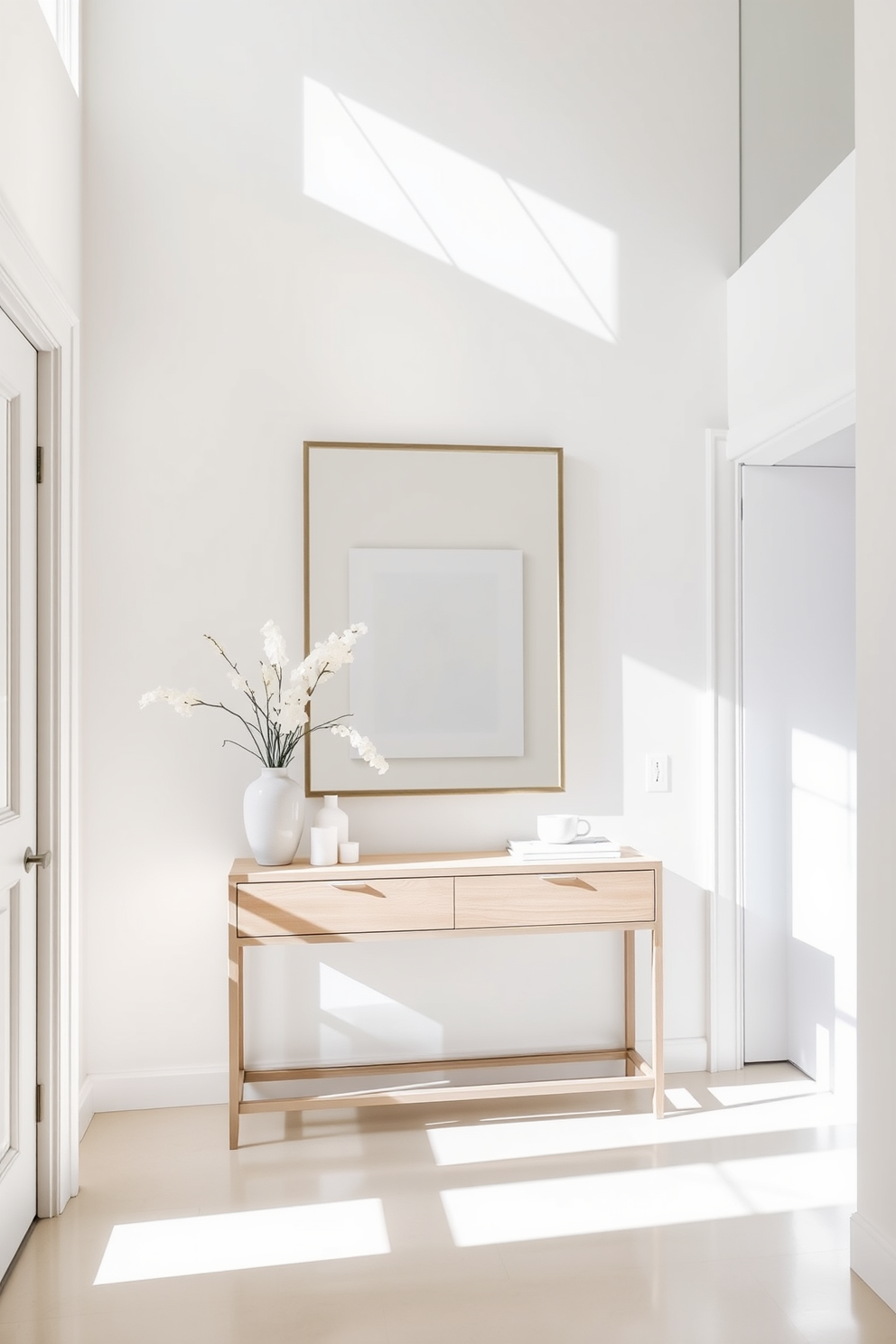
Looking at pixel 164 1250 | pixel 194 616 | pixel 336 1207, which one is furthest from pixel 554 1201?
pixel 194 616

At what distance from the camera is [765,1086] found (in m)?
3.30

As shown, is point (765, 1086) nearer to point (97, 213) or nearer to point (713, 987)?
point (713, 987)

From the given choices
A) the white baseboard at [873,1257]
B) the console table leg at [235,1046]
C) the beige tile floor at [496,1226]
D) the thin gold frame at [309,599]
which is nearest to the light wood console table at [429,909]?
the console table leg at [235,1046]

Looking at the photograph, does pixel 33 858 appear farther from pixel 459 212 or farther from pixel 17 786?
pixel 459 212

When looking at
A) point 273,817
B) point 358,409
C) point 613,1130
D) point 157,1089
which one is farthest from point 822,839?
point 157,1089

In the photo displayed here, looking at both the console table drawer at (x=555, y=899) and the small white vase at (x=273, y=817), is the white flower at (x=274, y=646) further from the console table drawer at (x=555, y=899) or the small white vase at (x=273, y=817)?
the console table drawer at (x=555, y=899)

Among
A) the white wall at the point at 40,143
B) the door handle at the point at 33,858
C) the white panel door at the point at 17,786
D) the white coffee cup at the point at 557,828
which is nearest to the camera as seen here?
the white wall at the point at 40,143

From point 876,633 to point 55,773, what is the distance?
6.48 feet

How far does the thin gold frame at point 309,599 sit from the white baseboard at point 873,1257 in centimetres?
149

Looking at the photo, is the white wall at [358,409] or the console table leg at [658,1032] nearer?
the console table leg at [658,1032]

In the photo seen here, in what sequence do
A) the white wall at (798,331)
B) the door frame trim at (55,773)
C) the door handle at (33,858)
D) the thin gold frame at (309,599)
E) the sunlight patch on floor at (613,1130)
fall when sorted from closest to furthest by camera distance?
the door handle at (33,858) → the door frame trim at (55,773) → the white wall at (798,331) → the sunlight patch on floor at (613,1130) → the thin gold frame at (309,599)

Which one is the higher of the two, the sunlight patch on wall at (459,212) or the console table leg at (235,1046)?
the sunlight patch on wall at (459,212)

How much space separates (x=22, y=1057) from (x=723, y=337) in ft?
9.90

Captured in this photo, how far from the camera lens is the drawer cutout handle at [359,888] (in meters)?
2.92
